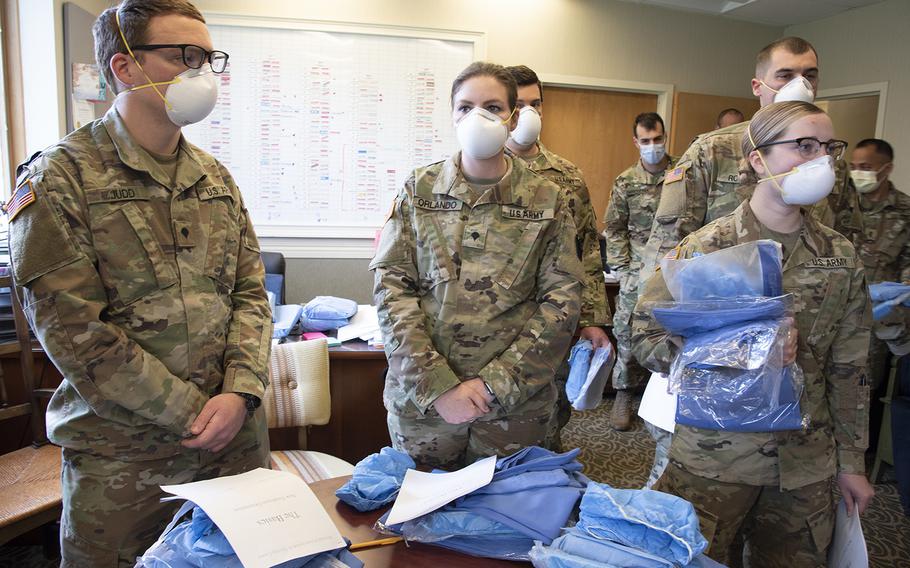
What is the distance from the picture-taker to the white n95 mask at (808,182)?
4.39 ft

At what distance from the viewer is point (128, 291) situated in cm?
124

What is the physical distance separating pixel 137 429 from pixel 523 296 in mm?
938

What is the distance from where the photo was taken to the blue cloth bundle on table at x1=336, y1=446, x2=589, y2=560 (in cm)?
95

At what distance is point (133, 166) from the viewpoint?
49.6 inches

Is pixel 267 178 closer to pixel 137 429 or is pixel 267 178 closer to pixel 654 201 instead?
pixel 654 201

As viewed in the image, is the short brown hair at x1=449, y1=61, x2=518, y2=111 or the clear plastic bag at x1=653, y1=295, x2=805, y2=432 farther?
the short brown hair at x1=449, y1=61, x2=518, y2=111

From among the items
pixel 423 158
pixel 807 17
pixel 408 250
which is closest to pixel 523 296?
pixel 408 250

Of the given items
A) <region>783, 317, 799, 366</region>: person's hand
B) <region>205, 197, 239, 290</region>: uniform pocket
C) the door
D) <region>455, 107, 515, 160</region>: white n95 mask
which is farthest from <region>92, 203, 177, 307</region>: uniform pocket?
the door

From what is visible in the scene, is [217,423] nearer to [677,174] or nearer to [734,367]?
[734,367]

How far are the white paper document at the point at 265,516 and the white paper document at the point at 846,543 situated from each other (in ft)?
3.42

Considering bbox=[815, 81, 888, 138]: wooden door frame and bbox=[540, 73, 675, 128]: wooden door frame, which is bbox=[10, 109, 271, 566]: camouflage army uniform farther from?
bbox=[815, 81, 888, 138]: wooden door frame

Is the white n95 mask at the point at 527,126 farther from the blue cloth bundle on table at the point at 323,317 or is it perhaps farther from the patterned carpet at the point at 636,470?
the patterned carpet at the point at 636,470

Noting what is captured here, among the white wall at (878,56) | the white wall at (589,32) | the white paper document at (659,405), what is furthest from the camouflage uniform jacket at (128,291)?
the white wall at (878,56)

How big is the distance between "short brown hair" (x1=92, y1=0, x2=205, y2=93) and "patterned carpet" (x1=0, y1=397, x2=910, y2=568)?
192 cm
